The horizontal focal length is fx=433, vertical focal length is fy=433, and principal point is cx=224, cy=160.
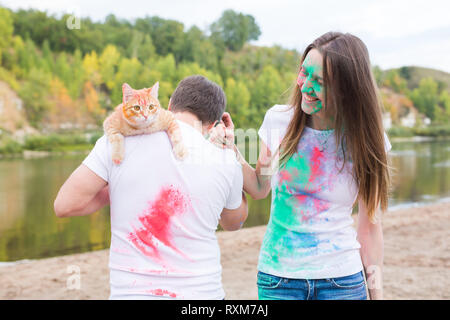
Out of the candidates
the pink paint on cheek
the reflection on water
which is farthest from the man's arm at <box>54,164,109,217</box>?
the reflection on water

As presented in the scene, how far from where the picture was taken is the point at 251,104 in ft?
90.3

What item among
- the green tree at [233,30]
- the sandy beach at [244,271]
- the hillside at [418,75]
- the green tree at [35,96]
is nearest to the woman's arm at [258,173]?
the sandy beach at [244,271]

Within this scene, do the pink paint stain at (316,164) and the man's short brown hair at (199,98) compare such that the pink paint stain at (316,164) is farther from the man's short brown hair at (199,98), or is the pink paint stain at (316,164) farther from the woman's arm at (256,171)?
the man's short brown hair at (199,98)

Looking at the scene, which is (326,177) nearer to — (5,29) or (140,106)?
(140,106)

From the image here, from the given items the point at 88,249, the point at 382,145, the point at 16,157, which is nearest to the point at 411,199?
the point at 88,249

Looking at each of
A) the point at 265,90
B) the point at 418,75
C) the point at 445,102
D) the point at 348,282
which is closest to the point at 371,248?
the point at 348,282

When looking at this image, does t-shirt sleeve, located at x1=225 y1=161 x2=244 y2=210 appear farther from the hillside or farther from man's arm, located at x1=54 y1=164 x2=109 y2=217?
the hillside

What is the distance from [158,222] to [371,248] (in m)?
0.71

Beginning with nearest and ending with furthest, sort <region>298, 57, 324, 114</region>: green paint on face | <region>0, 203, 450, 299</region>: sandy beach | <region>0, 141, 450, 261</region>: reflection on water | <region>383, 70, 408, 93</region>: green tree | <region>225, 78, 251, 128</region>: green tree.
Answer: <region>298, 57, 324, 114</region>: green paint on face → <region>0, 203, 450, 299</region>: sandy beach → <region>0, 141, 450, 261</region>: reflection on water → <region>225, 78, 251, 128</region>: green tree → <region>383, 70, 408, 93</region>: green tree

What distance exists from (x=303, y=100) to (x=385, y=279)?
3579 mm

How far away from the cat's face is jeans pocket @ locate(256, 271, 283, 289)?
55 cm

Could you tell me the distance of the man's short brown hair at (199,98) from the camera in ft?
3.87

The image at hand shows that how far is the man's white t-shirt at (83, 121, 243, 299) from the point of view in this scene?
1031 millimetres
